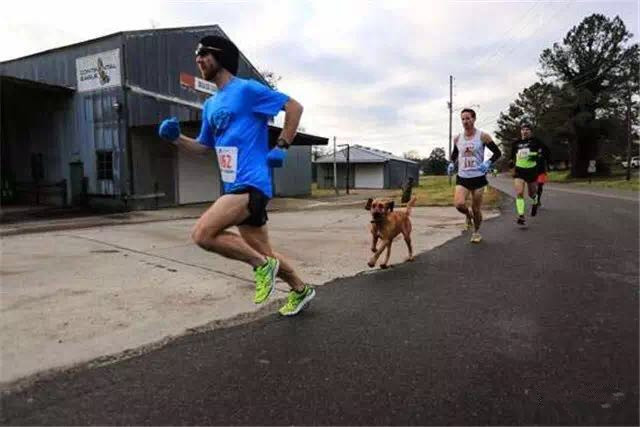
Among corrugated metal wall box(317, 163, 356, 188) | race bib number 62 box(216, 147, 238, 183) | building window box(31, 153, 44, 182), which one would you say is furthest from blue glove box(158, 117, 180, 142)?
corrugated metal wall box(317, 163, 356, 188)

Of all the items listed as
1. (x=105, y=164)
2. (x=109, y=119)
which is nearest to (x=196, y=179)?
(x=105, y=164)

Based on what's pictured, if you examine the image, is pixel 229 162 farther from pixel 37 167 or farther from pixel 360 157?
pixel 360 157

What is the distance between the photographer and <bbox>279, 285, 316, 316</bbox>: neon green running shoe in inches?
163

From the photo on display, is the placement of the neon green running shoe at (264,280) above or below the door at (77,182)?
below

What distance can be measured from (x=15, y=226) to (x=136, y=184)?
5763 mm

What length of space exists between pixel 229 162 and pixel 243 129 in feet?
0.84

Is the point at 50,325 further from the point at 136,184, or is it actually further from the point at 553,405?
the point at 136,184

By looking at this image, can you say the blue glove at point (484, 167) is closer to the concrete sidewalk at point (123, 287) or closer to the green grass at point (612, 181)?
the concrete sidewalk at point (123, 287)

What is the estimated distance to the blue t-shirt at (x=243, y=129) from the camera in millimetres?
3732

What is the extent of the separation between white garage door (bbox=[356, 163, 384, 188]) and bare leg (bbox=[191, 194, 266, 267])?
42.1 metres

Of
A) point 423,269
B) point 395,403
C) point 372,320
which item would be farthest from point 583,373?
point 423,269

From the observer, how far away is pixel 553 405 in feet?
8.33

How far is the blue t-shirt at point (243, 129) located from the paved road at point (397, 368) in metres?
1.10

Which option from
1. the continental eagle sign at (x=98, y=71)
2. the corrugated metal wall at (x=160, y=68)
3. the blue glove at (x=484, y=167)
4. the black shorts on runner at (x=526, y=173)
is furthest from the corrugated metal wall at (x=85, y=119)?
the blue glove at (x=484, y=167)
